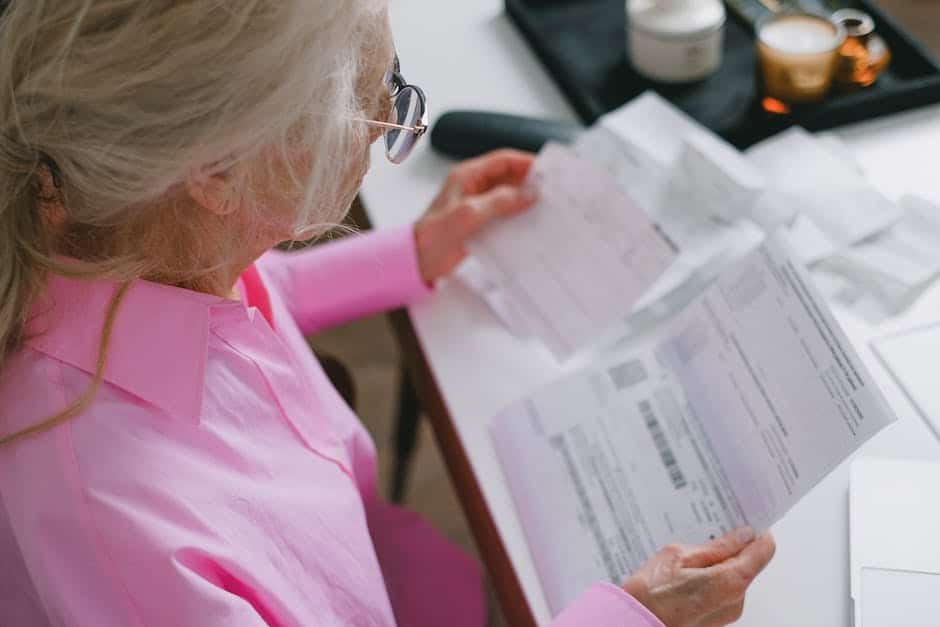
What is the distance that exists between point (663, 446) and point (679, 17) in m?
0.55

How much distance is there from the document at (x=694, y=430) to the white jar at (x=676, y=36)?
398 millimetres

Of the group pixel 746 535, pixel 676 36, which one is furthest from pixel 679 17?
pixel 746 535

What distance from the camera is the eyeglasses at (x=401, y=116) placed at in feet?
2.60

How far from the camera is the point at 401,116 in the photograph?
82 cm

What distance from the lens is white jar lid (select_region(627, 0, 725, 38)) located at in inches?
47.2

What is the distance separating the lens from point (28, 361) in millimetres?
741

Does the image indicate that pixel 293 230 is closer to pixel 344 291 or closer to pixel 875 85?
pixel 344 291

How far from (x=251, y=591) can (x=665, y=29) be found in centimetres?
79

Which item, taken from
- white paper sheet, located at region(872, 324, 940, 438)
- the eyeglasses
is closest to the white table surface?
white paper sheet, located at region(872, 324, 940, 438)

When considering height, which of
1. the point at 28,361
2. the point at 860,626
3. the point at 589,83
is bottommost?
the point at 860,626

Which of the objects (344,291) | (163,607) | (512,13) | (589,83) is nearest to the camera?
(163,607)

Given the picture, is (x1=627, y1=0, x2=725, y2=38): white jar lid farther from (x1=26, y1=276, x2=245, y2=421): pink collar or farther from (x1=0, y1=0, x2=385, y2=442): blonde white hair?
(x1=26, y1=276, x2=245, y2=421): pink collar

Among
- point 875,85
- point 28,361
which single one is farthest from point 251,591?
point 875,85

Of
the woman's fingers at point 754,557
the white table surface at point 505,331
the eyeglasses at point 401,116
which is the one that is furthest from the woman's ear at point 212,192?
the woman's fingers at point 754,557
